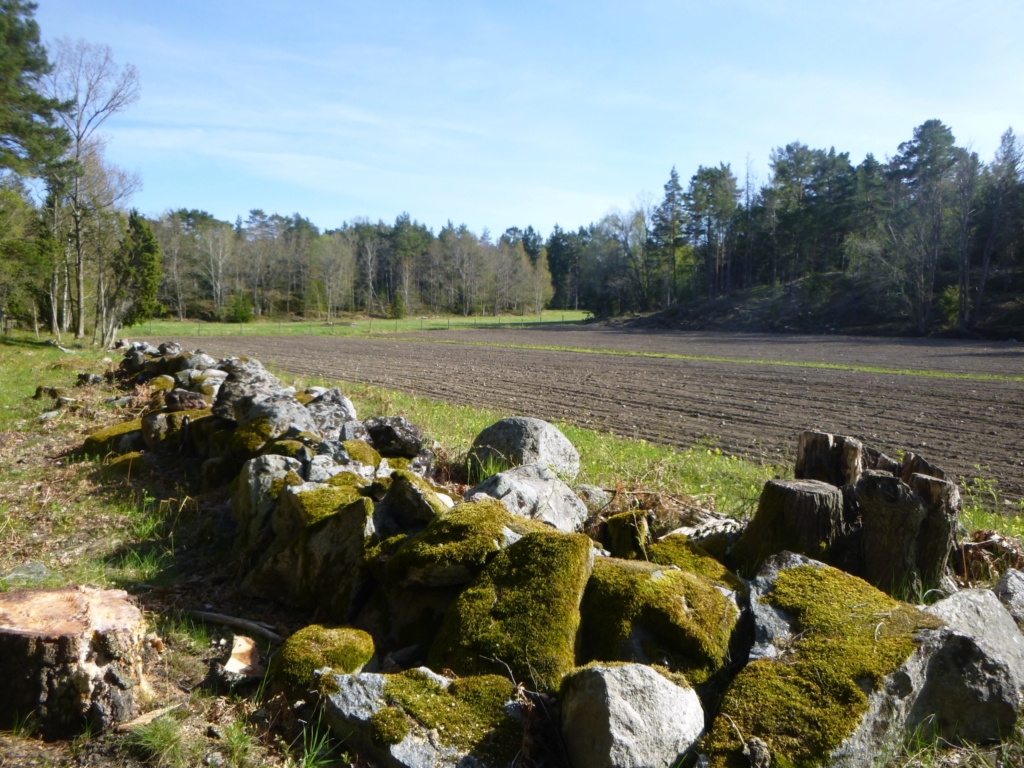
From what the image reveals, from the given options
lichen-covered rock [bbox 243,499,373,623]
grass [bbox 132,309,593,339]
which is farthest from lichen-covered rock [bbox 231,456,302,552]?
grass [bbox 132,309,593,339]

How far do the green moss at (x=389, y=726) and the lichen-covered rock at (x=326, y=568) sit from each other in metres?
1.10

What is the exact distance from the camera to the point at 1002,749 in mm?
2602

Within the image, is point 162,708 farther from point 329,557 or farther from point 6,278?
point 6,278

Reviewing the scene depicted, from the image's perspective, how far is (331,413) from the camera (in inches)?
311

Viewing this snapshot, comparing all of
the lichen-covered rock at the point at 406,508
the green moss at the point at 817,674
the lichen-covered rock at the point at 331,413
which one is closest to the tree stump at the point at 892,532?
the green moss at the point at 817,674

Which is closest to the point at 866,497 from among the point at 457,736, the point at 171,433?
the point at 457,736

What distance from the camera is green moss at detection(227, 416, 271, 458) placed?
20.9 ft

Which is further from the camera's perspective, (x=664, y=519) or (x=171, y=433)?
(x=171, y=433)

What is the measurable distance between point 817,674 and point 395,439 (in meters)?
4.64

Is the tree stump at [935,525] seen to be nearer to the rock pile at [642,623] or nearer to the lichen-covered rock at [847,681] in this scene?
the rock pile at [642,623]

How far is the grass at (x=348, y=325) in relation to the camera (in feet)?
179

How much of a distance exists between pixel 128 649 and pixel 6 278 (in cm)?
2778

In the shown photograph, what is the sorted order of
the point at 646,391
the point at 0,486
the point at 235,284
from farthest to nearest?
→ 1. the point at 235,284
2. the point at 646,391
3. the point at 0,486

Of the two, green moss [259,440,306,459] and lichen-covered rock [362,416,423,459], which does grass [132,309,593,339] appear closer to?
lichen-covered rock [362,416,423,459]
